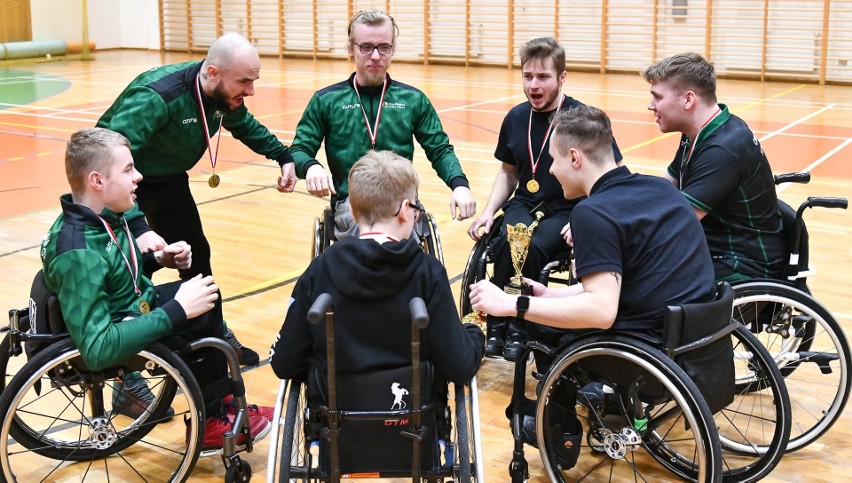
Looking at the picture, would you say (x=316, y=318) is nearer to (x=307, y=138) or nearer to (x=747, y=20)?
(x=307, y=138)

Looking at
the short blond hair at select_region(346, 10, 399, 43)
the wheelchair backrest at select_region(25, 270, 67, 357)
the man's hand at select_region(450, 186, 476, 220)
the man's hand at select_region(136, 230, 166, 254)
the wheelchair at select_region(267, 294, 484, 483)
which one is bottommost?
the wheelchair at select_region(267, 294, 484, 483)

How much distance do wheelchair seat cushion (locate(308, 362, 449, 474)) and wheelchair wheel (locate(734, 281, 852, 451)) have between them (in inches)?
50.5

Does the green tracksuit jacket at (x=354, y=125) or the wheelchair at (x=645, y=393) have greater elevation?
the green tracksuit jacket at (x=354, y=125)

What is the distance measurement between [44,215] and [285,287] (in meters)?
2.29

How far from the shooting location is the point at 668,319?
2.33m

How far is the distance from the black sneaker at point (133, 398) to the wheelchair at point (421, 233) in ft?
2.64

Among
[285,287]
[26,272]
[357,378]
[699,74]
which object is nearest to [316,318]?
[357,378]

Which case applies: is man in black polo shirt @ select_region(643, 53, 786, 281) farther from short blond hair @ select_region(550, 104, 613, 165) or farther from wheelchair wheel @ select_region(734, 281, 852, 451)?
short blond hair @ select_region(550, 104, 613, 165)

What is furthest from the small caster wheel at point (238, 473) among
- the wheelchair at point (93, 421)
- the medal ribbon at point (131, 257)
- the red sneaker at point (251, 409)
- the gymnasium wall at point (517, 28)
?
the gymnasium wall at point (517, 28)

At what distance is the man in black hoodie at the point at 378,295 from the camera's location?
2.07m

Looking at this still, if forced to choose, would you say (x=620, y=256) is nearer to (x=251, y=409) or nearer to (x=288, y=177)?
(x=251, y=409)

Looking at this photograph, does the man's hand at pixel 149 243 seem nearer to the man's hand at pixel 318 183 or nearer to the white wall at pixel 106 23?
the man's hand at pixel 318 183

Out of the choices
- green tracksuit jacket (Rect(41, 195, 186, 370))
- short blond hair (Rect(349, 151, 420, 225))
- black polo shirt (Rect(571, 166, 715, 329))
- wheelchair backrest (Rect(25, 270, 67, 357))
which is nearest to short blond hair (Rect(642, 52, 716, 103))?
black polo shirt (Rect(571, 166, 715, 329))

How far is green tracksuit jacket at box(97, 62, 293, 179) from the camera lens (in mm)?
3266
